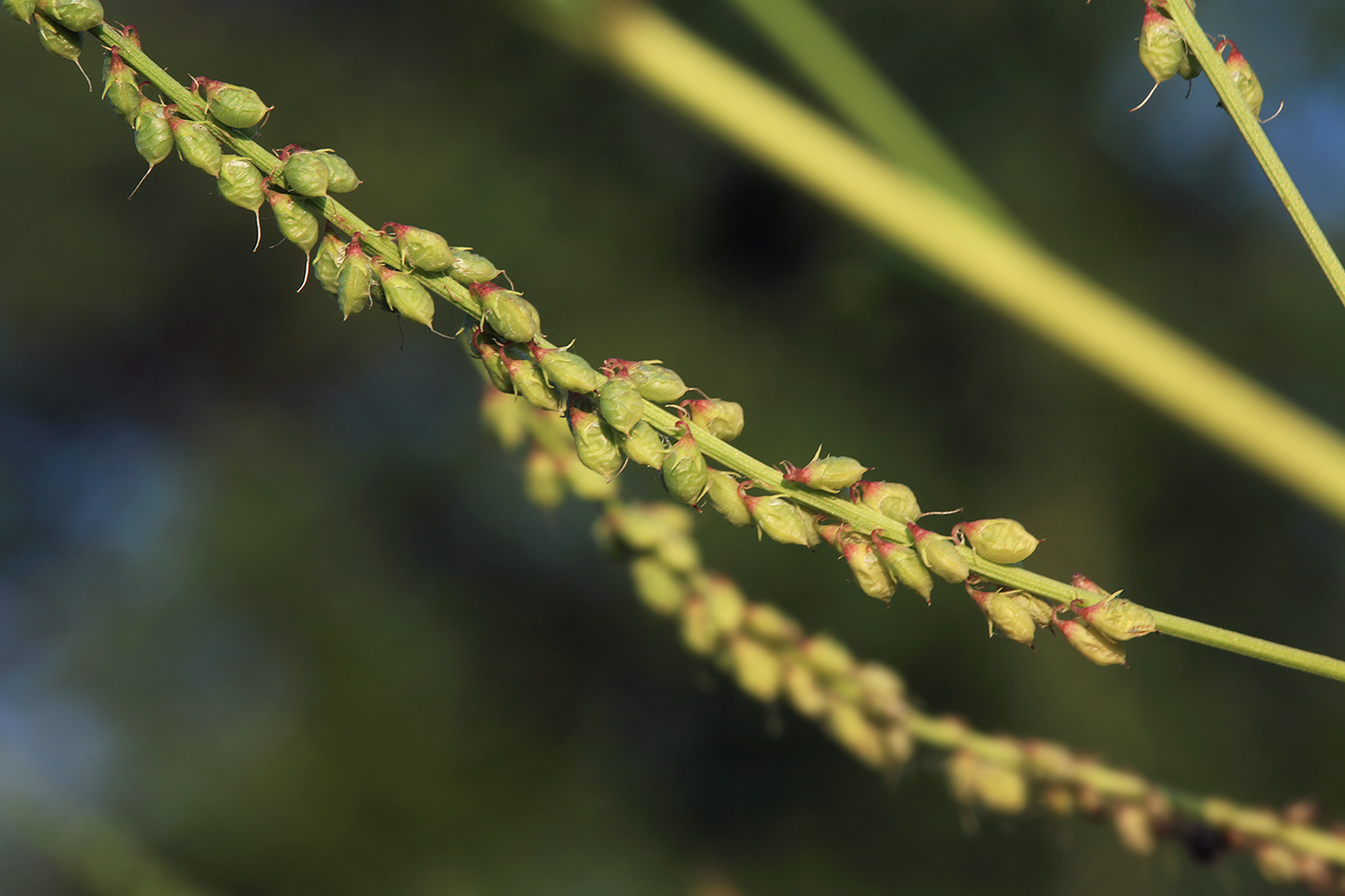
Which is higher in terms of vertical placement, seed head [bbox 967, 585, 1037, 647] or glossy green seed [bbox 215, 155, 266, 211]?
glossy green seed [bbox 215, 155, 266, 211]

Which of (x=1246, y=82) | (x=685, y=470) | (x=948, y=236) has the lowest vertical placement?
(x=685, y=470)

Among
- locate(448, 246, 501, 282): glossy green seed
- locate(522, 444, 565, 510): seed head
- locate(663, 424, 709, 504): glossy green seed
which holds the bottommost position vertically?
locate(663, 424, 709, 504): glossy green seed

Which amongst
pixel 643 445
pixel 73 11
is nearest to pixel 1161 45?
pixel 643 445

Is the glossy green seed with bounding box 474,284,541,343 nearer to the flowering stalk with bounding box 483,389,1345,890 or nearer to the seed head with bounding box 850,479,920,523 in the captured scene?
the seed head with bounding box 850,479,920,523

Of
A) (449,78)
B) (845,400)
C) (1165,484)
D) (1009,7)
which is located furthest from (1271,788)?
(449,78)

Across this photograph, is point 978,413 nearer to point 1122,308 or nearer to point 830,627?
point 830,627

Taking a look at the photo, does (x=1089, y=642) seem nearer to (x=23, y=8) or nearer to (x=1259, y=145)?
(x=1259, y=145)

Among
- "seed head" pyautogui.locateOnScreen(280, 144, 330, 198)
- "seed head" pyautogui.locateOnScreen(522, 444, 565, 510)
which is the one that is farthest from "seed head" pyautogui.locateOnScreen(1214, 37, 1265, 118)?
"seed head" pyautogui.locateOnScreen(522, 444, 565, 510)
